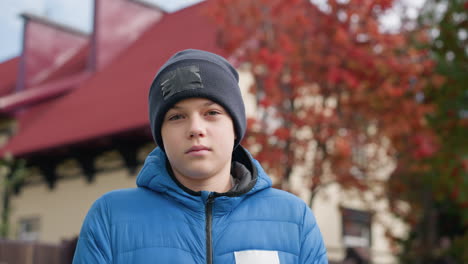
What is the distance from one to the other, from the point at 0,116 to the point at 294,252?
16826 mm

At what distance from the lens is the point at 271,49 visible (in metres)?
9.26

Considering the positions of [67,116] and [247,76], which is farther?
[67,116]

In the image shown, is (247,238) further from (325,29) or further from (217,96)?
(325,29)

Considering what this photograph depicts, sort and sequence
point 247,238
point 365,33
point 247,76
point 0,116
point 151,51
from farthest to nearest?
point 0,116 → point 151,51 → point 247,76 → point 365,33 → point 247,238

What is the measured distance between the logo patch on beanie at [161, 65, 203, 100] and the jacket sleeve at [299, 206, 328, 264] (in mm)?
617

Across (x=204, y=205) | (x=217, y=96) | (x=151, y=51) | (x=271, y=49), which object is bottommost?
(x=204, y=205)

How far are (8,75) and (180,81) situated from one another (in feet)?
67.4

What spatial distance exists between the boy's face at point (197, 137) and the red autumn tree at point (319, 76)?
6.33 metres

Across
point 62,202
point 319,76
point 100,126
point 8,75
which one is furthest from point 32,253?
point 8,75

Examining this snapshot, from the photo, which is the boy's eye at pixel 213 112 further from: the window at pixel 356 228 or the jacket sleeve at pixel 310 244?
the window at pixel 356 228

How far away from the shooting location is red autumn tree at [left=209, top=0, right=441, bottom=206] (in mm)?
8953

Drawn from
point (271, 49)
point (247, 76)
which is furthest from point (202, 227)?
point (247, 76)

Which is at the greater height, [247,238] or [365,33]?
[365,33]

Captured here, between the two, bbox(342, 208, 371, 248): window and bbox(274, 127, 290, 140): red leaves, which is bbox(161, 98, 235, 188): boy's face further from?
bbox(342, 208, 371, 248): window
